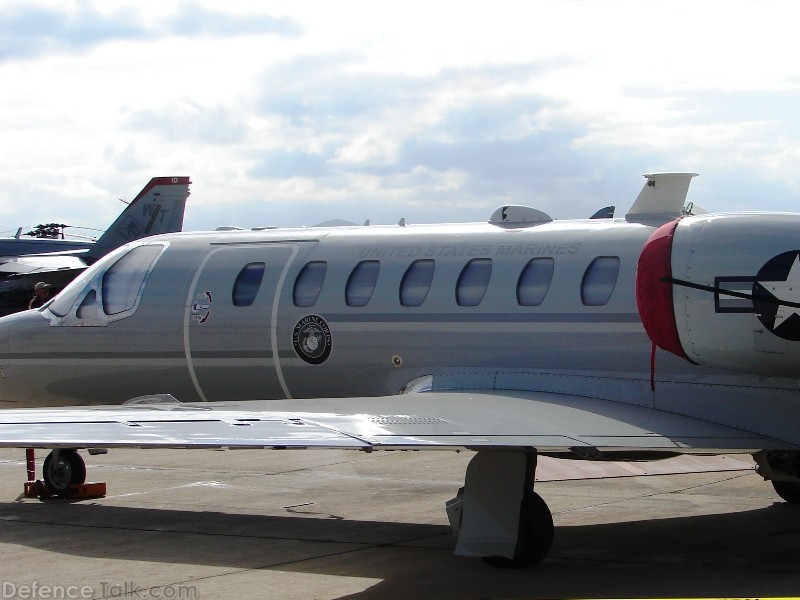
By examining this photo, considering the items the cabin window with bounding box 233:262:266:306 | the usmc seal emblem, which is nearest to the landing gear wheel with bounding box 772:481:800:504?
the usmc seal emblem

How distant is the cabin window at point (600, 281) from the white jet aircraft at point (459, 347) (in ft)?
0.05

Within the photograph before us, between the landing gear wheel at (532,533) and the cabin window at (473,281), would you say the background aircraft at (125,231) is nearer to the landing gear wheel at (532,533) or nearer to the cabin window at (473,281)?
the cabin window at (473,281)

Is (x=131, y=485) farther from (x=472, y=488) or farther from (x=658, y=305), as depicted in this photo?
(x=658, y=305)

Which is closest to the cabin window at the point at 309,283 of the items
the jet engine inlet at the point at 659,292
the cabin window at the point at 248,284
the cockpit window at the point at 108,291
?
the cabin window at the point at 248,284

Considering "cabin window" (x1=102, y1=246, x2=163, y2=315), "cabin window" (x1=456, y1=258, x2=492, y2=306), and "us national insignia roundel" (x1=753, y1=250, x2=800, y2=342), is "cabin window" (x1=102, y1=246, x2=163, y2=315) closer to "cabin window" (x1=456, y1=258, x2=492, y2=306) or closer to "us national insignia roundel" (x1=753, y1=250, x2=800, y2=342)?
"cabin window" (x1=456, y1=258, x2=492, y2=306)

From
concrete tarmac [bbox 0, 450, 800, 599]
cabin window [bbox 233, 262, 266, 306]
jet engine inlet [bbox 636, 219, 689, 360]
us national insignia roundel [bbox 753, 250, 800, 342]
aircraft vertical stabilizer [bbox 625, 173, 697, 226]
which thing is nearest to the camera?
us national insignia roundel [bbox 753, 250, 800, 342]

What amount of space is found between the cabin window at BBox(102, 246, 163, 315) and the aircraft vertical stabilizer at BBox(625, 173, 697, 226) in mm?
5176

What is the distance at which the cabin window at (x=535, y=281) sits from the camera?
10.8 m

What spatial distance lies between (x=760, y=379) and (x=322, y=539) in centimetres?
411

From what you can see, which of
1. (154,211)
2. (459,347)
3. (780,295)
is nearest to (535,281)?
(459,347)

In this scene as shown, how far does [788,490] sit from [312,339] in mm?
5108

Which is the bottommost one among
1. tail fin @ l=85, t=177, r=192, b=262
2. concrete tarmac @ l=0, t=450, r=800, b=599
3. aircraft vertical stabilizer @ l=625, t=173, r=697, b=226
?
concrete tarmac @ l=0, t=450, r=800, b=599

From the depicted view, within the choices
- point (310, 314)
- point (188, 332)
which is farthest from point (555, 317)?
point (188, 332)

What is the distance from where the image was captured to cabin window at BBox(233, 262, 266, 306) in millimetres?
12281
